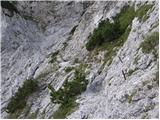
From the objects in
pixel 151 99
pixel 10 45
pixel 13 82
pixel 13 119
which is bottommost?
pixel 151 99

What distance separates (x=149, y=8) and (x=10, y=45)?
14.7 metres

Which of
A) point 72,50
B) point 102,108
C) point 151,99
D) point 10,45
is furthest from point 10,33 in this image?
point 151,99

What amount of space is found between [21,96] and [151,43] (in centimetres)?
1250

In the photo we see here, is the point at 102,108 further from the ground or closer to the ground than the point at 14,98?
closer to the ground

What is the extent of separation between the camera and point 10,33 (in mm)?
38156

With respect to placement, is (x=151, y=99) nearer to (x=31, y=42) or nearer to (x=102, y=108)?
(x=102, y=108)

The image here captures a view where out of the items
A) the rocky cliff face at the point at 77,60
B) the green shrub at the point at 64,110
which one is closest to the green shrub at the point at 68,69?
the rocky cliff face at the point at 77,60

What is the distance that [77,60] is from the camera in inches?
1240

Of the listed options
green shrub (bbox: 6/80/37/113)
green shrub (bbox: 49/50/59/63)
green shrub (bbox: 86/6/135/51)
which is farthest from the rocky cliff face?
green shrub (bbox: 86/6/135/51)

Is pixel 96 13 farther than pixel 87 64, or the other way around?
pixel 96 13

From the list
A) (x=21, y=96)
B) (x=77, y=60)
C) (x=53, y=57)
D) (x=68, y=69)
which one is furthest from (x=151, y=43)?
(x=53, y=57)

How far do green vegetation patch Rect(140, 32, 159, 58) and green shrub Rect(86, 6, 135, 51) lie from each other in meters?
6.50

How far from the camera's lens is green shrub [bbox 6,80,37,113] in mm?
30359

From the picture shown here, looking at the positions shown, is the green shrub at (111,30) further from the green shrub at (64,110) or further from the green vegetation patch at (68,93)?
the green shrub at (64,110)
